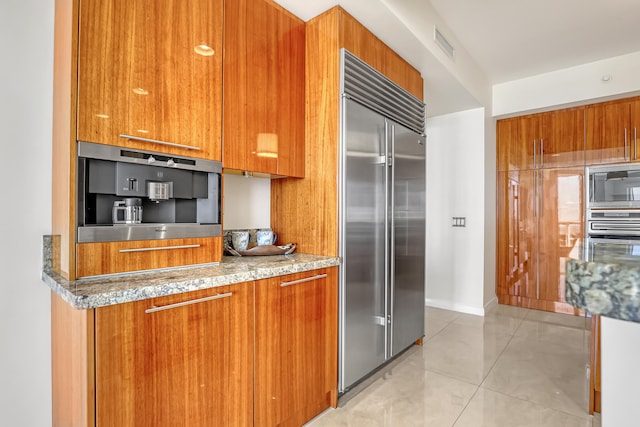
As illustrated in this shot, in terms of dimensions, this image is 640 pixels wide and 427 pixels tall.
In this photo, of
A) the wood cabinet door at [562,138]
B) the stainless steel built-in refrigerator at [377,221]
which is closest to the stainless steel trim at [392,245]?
the stainless steel built-in refrigerator at [377,221]

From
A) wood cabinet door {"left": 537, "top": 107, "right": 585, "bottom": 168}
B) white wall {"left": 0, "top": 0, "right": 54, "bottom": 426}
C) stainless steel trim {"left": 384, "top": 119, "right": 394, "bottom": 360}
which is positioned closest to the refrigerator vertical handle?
stainless steel trim {"left": 384, "top": 119, "right": 394, "bottom": 360}

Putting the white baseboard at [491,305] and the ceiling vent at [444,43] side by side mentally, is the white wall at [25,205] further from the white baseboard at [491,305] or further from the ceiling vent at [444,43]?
the white baseboard at [491,305]

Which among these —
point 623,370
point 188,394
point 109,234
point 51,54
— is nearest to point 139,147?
point 109,234

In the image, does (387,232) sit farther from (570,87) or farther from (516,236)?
(570,87)

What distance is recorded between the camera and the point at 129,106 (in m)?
1.34

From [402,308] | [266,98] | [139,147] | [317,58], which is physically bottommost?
[402,308]

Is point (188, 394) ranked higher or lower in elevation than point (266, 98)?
lower

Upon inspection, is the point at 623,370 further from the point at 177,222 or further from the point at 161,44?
the point at 161,44

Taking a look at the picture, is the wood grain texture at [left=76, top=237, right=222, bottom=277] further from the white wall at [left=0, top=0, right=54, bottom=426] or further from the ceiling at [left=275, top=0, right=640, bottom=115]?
the ceiling at [left=275, top=0, right=640, bottom=115]

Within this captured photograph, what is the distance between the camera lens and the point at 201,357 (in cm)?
132

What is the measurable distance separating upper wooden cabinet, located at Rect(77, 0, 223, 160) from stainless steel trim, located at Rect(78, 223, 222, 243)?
336 mm

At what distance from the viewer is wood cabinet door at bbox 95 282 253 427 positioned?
110 cm

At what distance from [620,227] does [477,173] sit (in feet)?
4.79

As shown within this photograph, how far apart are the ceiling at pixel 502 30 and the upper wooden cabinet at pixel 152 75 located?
732 millimetres
